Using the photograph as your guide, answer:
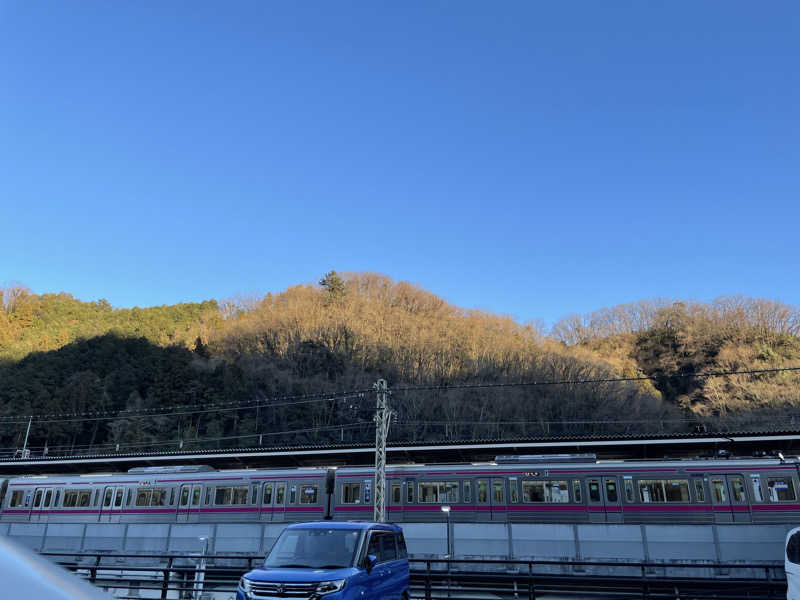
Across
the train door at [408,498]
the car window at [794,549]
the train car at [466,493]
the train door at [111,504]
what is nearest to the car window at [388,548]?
the car window at [794,549]

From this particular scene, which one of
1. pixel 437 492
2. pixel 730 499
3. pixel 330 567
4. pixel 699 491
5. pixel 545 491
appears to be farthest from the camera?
pixel 437 492

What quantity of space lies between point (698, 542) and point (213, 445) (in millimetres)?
42743

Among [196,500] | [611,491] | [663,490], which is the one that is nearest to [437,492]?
[611,491]

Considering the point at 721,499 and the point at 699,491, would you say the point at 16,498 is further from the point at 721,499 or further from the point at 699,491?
the point at 721,499

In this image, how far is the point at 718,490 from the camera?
19.8m

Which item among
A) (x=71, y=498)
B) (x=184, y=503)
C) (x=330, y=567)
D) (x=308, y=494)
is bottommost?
(x=330, y=567)

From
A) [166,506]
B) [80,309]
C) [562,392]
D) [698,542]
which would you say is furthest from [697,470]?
[80,309]

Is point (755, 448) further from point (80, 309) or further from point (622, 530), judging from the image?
point (80, 309)

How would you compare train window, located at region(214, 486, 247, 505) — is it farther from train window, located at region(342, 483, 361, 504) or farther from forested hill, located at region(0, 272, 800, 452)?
forested hill, located at region(0, 272, 800, 452)

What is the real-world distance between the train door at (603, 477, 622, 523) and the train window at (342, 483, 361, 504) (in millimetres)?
9814

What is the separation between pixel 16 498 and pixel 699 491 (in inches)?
1279

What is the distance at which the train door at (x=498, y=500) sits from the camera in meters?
21.8

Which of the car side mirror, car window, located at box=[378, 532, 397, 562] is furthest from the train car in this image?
the car side mirror

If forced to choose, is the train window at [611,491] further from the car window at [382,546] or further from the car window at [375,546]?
the car window at [375,546]
